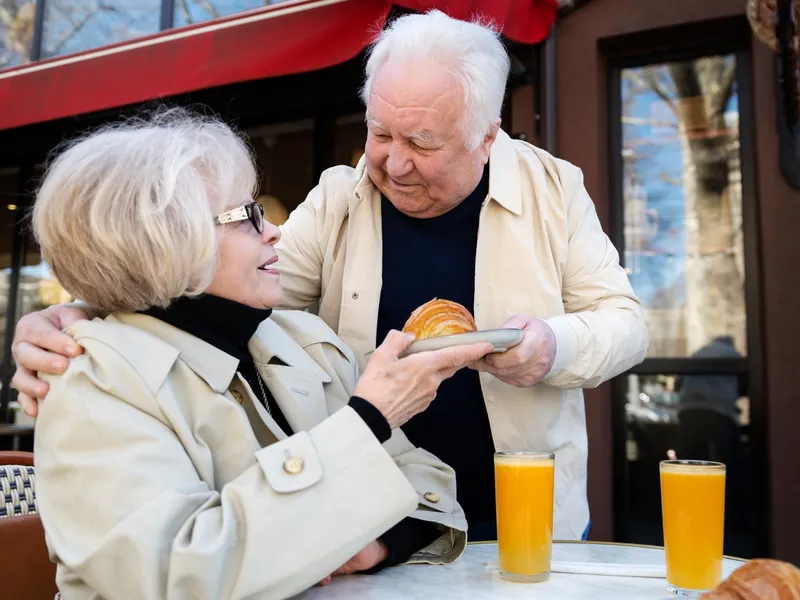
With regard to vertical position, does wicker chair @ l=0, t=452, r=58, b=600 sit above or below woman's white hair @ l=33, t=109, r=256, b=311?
below

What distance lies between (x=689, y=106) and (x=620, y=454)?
1893 millimetres

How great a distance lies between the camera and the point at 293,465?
3.71 feet

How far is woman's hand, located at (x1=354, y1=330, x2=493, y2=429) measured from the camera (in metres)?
1.25

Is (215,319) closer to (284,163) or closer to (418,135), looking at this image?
(418,135)

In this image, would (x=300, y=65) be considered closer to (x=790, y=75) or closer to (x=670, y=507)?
(x=790, y=75)

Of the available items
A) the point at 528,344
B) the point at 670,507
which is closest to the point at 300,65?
the point at 528,344

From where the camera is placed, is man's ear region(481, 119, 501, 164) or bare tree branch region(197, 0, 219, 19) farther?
bare tree branch region(197, 0, 219, 19)

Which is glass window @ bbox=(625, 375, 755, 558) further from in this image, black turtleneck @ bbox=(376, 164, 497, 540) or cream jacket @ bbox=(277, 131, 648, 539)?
black turtleneck @ bbox=(376, 164, 497, 540)

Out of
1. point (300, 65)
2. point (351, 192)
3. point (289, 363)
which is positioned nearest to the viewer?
point (289, 363)

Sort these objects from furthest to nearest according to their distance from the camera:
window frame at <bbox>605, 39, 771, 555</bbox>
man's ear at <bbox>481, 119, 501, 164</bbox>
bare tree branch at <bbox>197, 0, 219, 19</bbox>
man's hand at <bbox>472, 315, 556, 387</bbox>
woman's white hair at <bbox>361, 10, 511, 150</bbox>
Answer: bare tree branch at <bbox>197, 0, 219, 19</bbox> → window frame at <bbox>605, 39, 771, 555</bbox> → man's ear at <bbox>481, 119, 501, 164</bbox> → woman's white hair at <bbox>361, 10, 511, 150</bbox> → man's hand at <bbox>472, 315, 556, 387</bbox>

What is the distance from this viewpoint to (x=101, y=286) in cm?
135

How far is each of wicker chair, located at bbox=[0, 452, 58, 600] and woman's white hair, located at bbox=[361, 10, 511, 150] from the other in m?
1.30

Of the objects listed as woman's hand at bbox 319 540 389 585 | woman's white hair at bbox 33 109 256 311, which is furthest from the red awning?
woman's hand at bbox 319 540 389 585

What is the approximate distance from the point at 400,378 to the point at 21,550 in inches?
36.1
